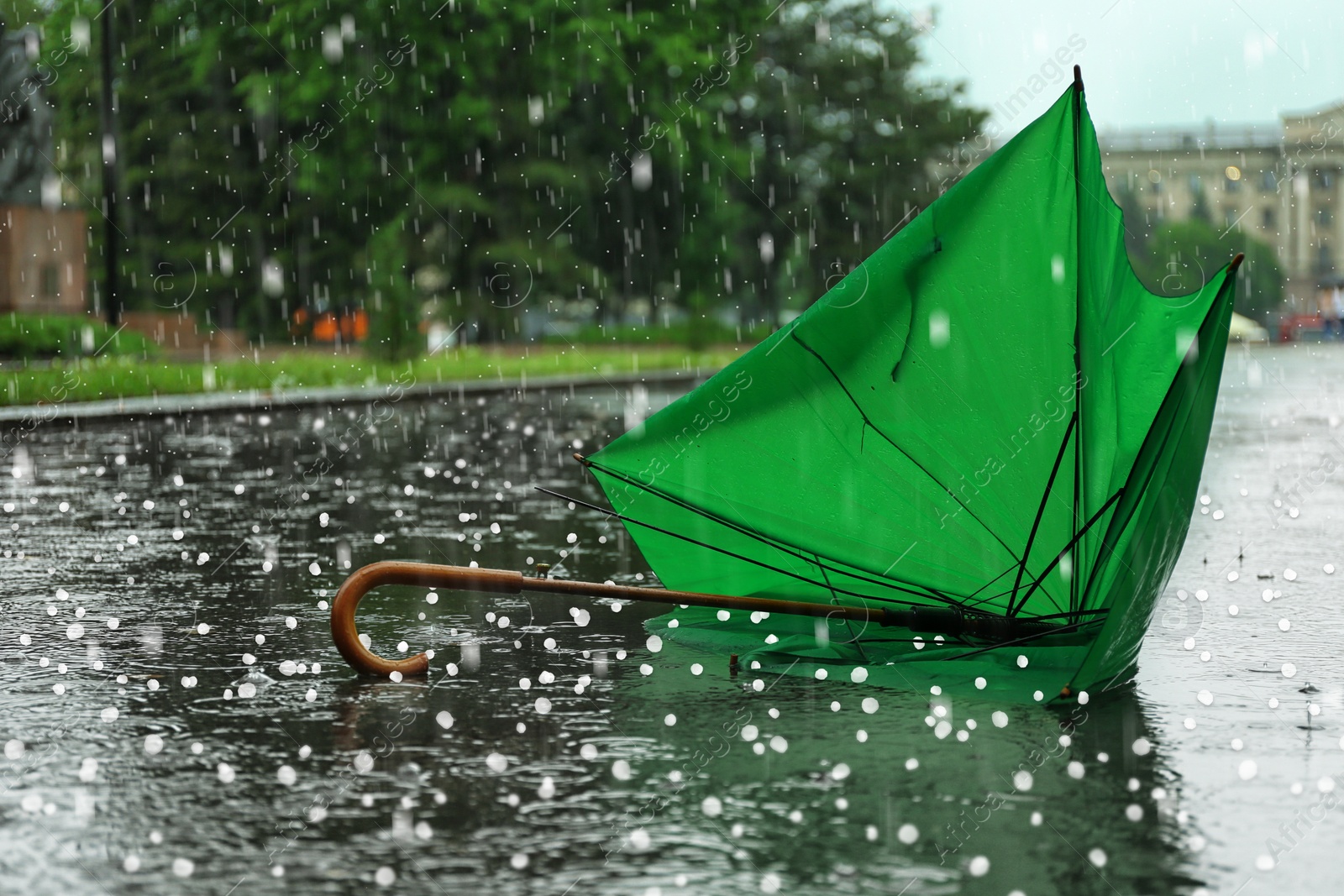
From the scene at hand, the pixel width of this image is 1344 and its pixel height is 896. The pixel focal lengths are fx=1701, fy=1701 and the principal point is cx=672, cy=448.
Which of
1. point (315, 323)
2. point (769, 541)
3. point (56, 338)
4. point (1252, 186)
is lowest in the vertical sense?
point (769, 541)

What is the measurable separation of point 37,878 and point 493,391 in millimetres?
28398

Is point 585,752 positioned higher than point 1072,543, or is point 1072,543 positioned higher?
point 1072,543

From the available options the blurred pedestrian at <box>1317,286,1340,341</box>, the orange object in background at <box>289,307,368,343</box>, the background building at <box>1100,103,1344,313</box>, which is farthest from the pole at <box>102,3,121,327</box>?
the background building at <box>1100,103,1344,313</box>

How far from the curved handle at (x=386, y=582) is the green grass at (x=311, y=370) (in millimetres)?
17497

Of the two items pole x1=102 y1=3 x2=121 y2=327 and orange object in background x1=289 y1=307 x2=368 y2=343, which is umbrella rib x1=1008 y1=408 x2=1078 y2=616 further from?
orange object in background x1=289 y1=307 x2=368 y2=343

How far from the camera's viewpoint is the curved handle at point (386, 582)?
6.27m

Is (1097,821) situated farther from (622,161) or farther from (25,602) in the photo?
(622,161)

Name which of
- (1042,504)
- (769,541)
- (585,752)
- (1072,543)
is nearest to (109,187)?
(769,541)

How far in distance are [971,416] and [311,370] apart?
2564 centimetres

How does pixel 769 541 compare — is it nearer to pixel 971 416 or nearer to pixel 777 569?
pixel 777 569

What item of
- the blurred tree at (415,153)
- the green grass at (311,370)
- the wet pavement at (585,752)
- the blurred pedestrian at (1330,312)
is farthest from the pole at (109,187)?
the blurred pedestrian at (1330,312)

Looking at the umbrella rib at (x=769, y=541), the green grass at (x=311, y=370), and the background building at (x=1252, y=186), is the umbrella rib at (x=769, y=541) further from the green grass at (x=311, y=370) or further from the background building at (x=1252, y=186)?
the background building at (x=1252, y=186)

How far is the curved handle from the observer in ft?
20.6

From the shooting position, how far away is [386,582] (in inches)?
250
